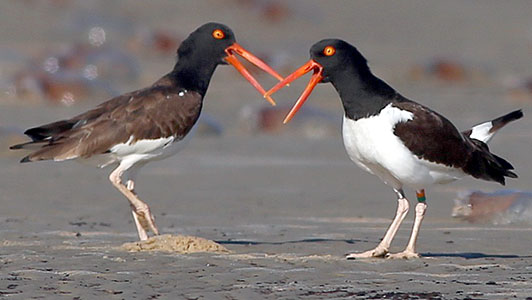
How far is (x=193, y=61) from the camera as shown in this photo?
311 inches

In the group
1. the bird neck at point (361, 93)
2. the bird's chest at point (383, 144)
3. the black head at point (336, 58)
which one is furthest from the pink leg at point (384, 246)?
the black head at point (336, 58)

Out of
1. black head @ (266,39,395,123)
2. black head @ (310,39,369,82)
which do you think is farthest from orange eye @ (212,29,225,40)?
black head @ (310,39,369,82)

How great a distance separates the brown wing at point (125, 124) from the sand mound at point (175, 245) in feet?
2.90

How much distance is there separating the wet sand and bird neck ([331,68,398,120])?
0.85m

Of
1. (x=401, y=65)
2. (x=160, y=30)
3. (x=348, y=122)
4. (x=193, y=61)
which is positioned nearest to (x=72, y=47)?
(x=160, y=30)

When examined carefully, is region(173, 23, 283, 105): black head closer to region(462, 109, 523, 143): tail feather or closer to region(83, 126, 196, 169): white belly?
region(83, 126, 196, 169): white belly

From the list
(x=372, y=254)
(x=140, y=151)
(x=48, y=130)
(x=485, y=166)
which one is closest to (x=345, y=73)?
(x=485, y=166)

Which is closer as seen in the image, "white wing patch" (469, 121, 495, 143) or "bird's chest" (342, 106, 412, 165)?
"bird's chest" (342, 106, 412, 165)

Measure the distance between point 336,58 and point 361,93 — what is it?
1.13 ft

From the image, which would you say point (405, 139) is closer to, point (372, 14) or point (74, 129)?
point (74, 129)

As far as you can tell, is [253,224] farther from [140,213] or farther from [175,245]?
[175,245]

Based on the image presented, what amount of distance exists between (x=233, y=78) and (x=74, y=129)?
918 cm

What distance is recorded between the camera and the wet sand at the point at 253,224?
18.6ft

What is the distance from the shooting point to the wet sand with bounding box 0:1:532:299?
5.66 meters
